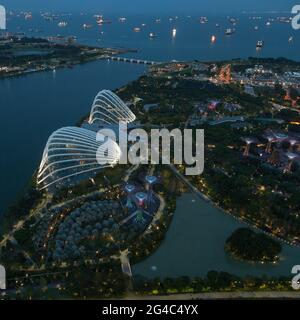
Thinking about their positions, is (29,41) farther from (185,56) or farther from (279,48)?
(279,48)

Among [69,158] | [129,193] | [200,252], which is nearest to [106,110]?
[69,158]

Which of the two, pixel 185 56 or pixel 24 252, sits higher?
pixel 185 56

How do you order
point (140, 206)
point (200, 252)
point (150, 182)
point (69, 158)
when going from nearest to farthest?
point (200, 252)
point (140, 206)
point (150, 182)
point (69, 158)

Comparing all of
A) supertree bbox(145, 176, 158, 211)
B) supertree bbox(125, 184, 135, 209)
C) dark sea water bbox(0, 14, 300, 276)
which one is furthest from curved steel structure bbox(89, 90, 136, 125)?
supertree bbox(125, 184, 135, 209)

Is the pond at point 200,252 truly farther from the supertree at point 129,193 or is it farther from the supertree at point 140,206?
the supertree at point 129,193

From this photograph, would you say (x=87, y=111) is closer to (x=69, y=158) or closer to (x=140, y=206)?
(x=69, y=158)
